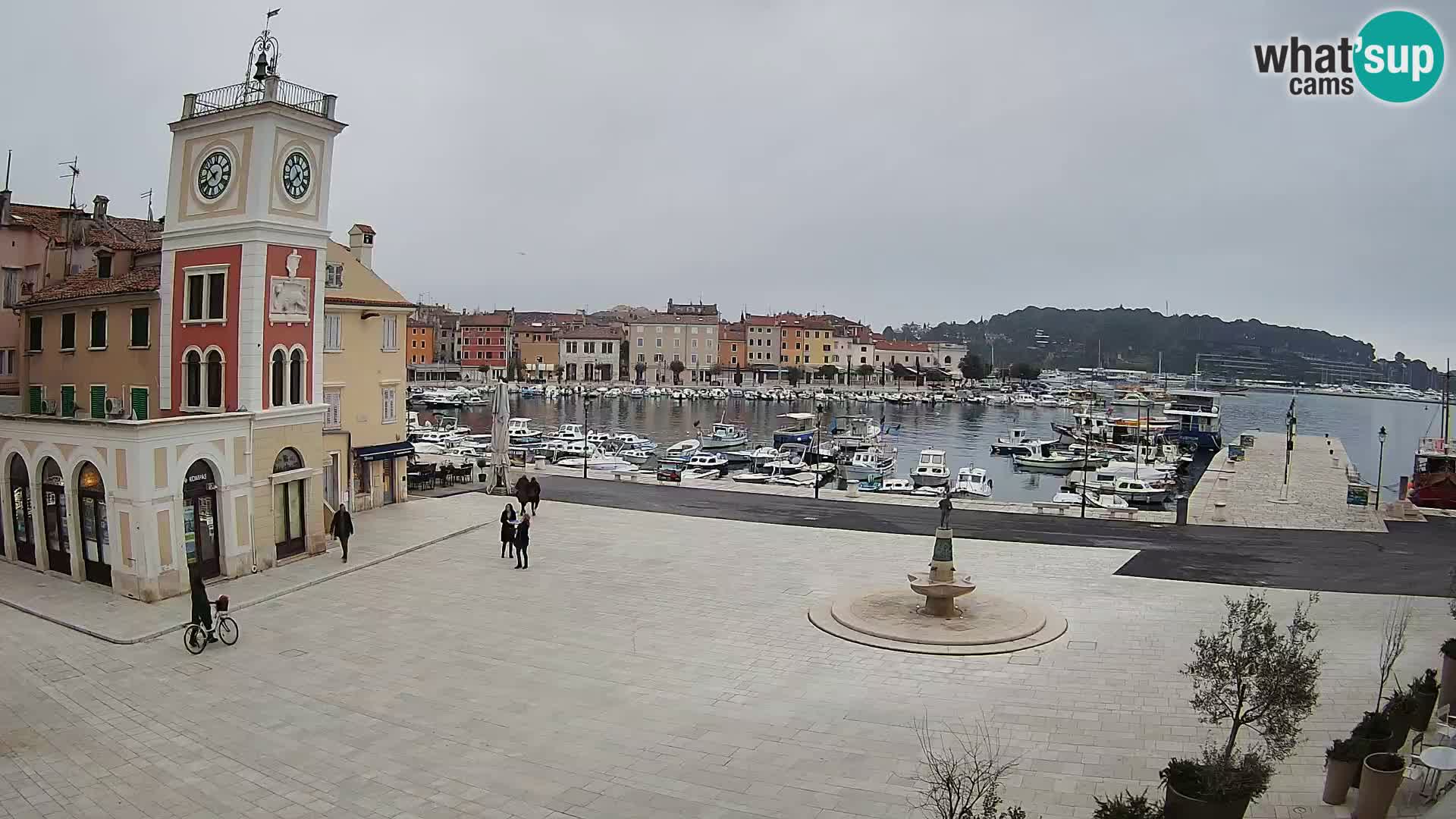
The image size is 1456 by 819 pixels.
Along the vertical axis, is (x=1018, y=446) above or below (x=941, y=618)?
below

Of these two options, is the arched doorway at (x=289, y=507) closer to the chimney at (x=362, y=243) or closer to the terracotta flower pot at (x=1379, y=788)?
the chimney at (x=362, y=243)

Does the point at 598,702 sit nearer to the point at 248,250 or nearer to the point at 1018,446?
the point at 248,250

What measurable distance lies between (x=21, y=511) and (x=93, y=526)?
3002 millimetres

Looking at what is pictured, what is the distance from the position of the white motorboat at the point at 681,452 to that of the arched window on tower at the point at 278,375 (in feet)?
126

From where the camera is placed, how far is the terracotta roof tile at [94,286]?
806 inches

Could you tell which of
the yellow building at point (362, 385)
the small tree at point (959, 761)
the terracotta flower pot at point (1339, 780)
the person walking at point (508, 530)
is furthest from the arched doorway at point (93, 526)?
the terracotta flower pot at point (1339, 780)

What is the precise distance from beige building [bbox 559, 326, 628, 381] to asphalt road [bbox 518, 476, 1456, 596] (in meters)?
107

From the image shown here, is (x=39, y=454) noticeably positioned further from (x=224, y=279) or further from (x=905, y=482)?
(x=905, y=482)

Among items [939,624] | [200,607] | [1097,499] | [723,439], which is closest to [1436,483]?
[1097,499]

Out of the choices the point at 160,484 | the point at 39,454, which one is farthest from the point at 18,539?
the point at 160,484

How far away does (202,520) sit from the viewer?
17.2 metres

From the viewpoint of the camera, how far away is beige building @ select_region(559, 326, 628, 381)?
13725 centimetres

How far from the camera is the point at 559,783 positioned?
938 centimetres

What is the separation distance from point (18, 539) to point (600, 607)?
12.5m
